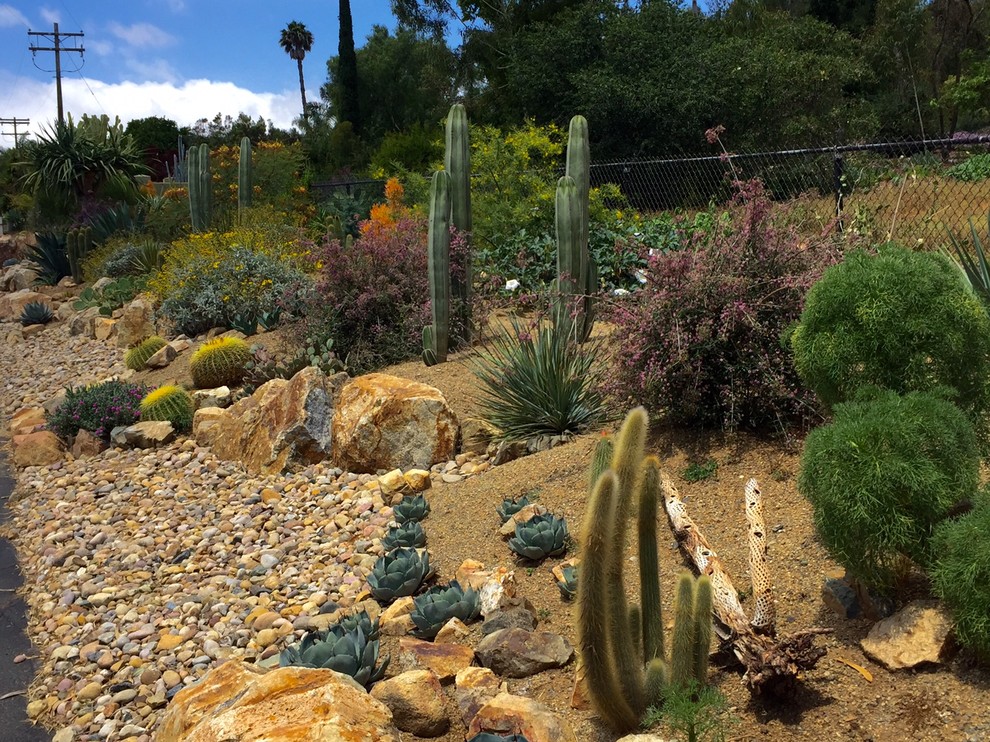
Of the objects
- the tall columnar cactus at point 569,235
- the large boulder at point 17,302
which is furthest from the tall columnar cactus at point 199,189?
the tall columnar cactus at point 569,235

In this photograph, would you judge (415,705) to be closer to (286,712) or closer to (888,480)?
(286,712)

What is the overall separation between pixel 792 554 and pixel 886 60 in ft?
92.0

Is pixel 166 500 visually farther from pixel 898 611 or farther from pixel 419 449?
pixel 898 611

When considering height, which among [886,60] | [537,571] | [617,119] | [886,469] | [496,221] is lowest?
[537,571]

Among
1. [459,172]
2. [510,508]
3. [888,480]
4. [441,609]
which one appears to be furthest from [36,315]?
[888,480]

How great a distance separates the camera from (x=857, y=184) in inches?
452

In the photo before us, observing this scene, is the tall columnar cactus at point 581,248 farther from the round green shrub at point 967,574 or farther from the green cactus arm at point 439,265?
the round green shrub at point 967,574

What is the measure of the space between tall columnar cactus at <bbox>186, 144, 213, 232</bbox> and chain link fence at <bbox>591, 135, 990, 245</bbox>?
7.88 meters

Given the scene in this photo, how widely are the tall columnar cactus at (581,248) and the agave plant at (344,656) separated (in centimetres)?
386

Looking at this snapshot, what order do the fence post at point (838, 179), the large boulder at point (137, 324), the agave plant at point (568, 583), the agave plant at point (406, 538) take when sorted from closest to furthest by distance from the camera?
the agave plant at point (568, 583)
the agave plant at point (406, 538)
the fence post at point (838, 179)
the large boulder at point (137, 324)

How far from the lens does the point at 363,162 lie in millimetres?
34094

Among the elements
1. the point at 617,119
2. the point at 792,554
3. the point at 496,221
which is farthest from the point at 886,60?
the point at 792,554

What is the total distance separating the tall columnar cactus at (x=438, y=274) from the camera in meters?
8.88

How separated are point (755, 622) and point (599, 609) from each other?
3.05 ft
